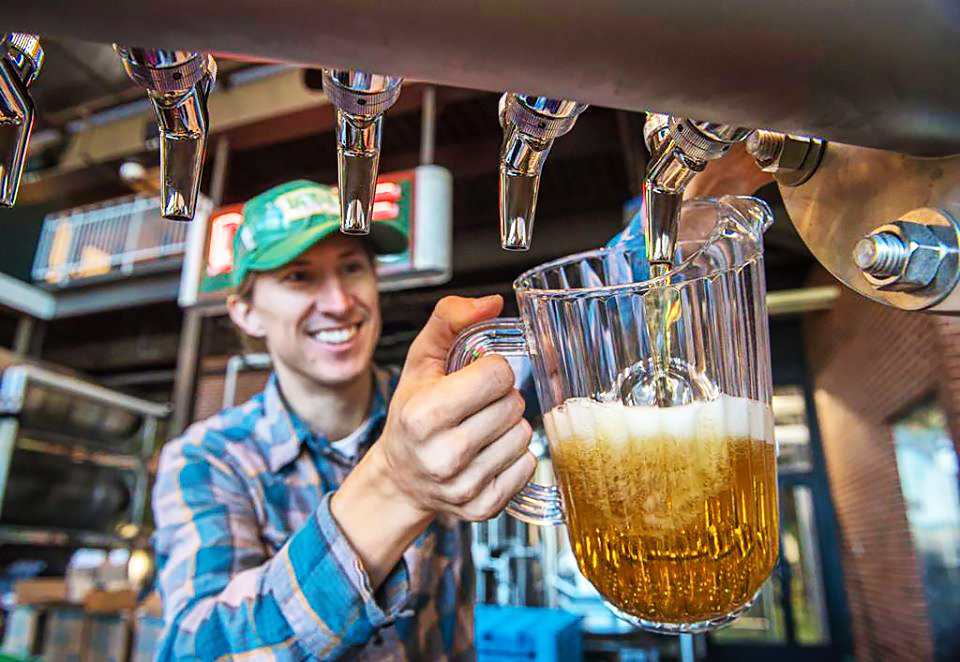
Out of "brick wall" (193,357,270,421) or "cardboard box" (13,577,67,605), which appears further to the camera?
"brick wall" (193,357,270,421)

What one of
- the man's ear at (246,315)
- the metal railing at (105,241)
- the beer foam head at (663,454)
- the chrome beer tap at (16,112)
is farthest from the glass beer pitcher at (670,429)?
the metal railing at (105,241)

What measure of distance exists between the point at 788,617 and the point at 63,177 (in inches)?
321

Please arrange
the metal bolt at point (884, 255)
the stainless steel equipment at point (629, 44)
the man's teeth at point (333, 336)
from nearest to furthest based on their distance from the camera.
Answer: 1. the stainless steel equipment at point (629, 44)
2. the metal bolt at point (884, 255)
3. the man's teeth at point (333, 336)

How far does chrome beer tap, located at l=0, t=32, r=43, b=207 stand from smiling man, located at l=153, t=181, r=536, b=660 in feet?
0.78

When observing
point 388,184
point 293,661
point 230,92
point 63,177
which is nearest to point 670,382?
point 293,661

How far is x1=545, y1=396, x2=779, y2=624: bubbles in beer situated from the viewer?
39 cm

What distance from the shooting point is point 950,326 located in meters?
3.98

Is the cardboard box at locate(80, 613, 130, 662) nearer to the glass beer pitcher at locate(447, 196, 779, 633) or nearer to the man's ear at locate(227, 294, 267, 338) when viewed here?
the man's ear at locate(227, 294, 267, 338)

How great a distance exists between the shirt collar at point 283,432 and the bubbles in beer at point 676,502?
0.59 m

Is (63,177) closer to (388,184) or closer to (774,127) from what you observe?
(388,184)

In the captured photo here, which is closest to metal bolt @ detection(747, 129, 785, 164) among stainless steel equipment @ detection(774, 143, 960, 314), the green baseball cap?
stainless steel equipment @ detection(774, 143, 960, 314)

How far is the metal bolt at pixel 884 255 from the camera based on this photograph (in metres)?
0.33

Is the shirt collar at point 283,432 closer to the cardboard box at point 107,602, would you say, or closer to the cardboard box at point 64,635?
the cardboard box at point 107,602

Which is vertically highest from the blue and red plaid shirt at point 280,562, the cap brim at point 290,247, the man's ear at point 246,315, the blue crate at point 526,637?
the cap brim at point 290,247
